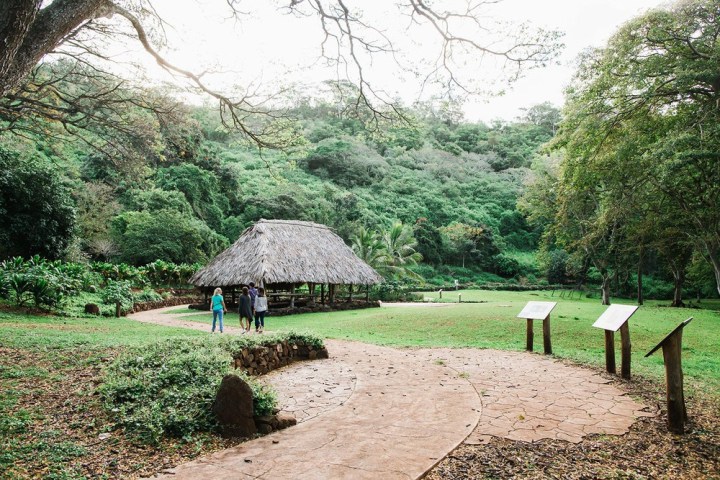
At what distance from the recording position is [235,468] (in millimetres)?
3551

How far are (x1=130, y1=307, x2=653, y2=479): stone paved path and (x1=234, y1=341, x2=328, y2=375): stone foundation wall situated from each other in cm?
25

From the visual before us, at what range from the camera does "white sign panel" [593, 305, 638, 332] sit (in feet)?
21.2

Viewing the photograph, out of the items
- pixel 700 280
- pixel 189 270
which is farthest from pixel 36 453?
pixel 700 280

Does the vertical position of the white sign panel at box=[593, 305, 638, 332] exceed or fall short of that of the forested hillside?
it falls short

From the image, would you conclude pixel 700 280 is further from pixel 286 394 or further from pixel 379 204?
pixel 286 394

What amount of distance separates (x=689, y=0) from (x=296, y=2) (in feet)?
26.3

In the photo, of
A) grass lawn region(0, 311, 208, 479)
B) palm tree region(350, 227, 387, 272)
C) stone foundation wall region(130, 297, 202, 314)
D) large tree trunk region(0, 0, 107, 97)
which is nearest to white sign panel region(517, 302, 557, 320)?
grass lawn region(0, 311, 208, 479)

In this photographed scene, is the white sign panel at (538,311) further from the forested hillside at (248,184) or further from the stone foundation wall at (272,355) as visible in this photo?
the forested hillside at (248,184)

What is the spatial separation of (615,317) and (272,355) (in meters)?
5.26

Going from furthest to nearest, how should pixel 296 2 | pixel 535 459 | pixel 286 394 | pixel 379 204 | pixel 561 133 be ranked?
pixel 379 204 → pixel 561 133 → pixel 296 2 → pixel 286 394 → pixel 535 459

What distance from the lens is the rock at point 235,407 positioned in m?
4.33

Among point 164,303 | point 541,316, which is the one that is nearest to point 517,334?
point 541,316

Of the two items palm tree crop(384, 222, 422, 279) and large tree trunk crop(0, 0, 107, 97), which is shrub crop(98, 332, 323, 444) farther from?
palm tree crop(384, 222, 422, 279)

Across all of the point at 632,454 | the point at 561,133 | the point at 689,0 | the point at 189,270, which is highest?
the point at 689,0
